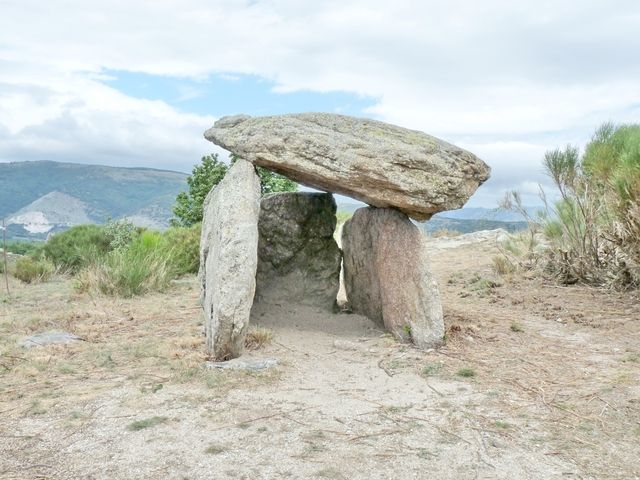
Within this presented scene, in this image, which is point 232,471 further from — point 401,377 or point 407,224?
point 407,224

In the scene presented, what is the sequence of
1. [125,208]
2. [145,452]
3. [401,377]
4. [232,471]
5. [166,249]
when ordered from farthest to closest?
[125,208] < [166,249] < [401,377] < [145,452] < [232,471]

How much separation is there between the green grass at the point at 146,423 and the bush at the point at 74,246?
33.9ft

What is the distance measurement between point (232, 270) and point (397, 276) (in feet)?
6.07

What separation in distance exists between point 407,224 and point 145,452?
142 inches

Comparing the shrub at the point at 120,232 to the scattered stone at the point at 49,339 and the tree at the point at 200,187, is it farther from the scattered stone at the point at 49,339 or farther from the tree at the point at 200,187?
the scattered stone at the point at 49,339

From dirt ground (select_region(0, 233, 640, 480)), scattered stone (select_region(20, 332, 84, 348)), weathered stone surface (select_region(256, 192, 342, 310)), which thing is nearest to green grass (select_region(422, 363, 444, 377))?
dirt ground (select_region(0, 233, 640, 480))

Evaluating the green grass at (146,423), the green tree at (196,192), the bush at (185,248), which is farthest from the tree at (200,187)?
the green grass at (146,423)

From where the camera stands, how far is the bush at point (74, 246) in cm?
1460

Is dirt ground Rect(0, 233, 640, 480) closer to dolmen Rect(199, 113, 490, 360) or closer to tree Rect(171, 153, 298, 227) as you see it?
dolmen Rect(199, 113, 490, 360)

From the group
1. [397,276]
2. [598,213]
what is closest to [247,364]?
[397,276]

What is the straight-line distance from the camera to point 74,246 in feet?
Result: 49.0

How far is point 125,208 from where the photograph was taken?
573ft

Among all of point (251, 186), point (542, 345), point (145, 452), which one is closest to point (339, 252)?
point (251, 186)

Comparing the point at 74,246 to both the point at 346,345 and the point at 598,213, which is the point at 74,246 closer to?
the point at 346,345
